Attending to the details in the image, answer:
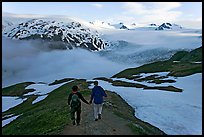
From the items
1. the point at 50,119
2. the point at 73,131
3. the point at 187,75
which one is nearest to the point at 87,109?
the point at 50,119

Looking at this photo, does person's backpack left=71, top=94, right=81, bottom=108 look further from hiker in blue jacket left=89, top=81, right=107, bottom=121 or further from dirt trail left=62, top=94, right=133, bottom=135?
hiker in blue jacket left=89, top=81, right=107, bottom=121

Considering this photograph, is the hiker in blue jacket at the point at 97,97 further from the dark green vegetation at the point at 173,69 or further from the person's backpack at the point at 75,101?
the dark green vegetation at the point at 173,69

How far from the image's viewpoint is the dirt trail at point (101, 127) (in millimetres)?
23592

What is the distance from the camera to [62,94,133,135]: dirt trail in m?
23.6

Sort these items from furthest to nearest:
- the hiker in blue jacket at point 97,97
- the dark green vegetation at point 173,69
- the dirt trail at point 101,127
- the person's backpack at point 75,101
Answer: the dark green vegetation at point 173,69 → the hiker in blue jacket at point 97,97 → the person's backpack at point 75,101 → the dirt trail at point 101,127

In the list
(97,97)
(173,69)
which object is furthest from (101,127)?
(173,69)

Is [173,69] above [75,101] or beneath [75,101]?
beneath

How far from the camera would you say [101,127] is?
2489 cm

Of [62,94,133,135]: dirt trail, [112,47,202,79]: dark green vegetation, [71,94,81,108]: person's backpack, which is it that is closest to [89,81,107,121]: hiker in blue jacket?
[62,94,133,135]: dirt trail

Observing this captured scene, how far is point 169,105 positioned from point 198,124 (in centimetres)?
847

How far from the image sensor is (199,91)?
59.8m

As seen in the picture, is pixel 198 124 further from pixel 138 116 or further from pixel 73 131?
pixel 73 131

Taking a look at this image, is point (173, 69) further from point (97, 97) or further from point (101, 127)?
point (101, 127)

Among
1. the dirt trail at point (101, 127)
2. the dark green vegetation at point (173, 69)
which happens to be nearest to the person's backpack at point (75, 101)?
the dirt trail at point (101, 127)
